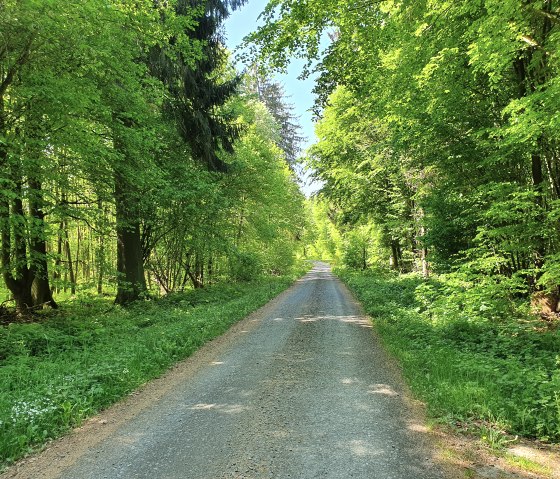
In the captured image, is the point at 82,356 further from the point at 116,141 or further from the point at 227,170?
the point at 227,170

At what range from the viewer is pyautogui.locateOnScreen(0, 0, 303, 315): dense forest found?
7.86 m

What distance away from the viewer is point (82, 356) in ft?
23.3

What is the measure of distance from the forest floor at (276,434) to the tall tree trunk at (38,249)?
4.63 meters

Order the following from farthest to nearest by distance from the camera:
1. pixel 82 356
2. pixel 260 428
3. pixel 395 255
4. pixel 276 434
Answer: pixel 395 255 → pixel 82 356 → pixel 260 428 → pixel 276 434

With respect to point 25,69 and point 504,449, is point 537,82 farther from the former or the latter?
point 25,69

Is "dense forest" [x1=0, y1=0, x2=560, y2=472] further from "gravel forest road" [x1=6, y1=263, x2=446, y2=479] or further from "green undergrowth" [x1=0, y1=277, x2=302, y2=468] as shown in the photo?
"gravel forest road" [x1=6, y1=263, x2=446, y2=479]

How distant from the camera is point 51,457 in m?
4.02

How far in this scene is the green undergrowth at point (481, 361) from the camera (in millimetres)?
4258

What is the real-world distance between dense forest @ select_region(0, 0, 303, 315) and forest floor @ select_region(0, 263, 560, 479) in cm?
500

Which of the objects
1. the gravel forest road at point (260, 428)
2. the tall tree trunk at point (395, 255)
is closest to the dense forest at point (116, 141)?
the gravel forest road at point (260, 428)

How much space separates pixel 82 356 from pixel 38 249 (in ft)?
21.3

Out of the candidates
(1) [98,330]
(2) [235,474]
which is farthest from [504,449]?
(1) [98,330]

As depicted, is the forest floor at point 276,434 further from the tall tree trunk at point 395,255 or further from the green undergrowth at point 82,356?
the tall tree trunk at point 395,255

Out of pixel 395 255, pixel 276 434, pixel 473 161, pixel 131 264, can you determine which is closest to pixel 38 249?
pixel 131 264
